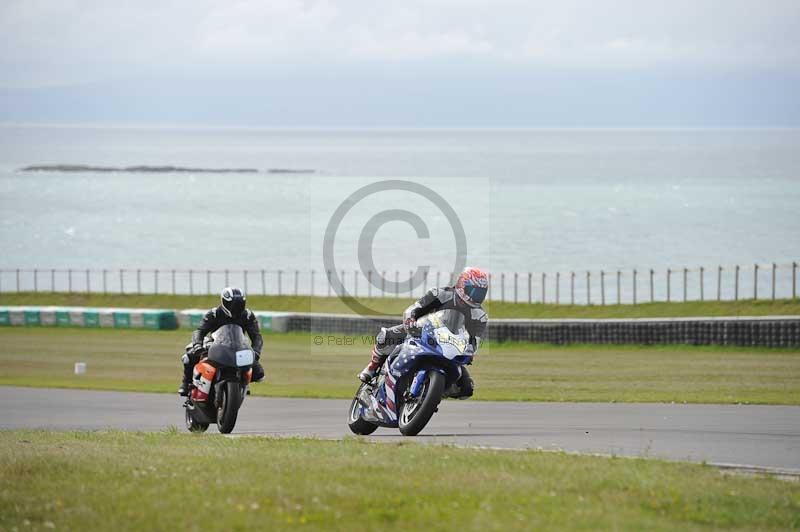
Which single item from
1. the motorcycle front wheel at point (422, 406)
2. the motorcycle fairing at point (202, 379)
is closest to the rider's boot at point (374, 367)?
the motorcycle front wheel at point (422, 406)

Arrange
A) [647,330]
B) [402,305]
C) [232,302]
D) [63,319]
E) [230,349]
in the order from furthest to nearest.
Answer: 1. [402,305]
2. [63,319]
3. [647,330]
4. [232,302]
5. [230,349]

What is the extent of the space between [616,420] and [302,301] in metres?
42.6

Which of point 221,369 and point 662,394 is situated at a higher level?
point 221,369

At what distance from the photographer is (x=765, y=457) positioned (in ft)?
46.4

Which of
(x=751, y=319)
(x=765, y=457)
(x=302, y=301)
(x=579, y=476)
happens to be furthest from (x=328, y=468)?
(x=302, y=301)

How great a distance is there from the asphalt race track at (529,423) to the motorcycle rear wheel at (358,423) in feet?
1.05

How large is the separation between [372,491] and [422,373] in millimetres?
4743

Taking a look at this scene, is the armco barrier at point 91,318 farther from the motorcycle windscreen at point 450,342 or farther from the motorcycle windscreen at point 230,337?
the motorcycle windscreen at point 450,342

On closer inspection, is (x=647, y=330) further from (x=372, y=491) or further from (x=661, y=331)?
(x=372, y=491)

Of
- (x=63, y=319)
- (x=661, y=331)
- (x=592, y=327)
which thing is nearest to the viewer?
(x=661, y=331)

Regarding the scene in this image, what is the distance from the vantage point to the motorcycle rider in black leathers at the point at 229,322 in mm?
16984

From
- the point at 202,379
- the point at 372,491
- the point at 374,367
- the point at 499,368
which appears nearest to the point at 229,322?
the point at 202,379

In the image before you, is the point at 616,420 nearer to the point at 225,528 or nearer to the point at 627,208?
the point at 225,528

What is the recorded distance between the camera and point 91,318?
173ft
